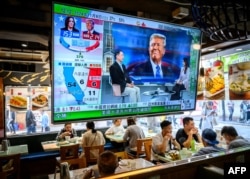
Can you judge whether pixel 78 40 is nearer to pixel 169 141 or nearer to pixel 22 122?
pixel 169 141

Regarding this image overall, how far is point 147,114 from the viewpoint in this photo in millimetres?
1952

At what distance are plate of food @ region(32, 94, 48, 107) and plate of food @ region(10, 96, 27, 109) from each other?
0.33 metres

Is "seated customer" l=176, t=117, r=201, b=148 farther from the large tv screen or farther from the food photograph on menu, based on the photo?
the large tv screen

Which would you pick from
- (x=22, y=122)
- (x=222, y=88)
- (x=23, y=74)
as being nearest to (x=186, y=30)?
(x=222, y=88)

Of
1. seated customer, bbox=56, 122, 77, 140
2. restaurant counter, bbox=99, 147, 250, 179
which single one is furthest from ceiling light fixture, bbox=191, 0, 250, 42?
seated customer, bbox=56, 122, 77, 140

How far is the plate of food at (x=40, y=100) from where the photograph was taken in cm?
835

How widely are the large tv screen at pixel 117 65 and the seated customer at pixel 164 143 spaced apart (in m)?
1.78

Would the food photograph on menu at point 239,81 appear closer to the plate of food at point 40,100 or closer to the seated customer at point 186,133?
the seated customer at point 186,133

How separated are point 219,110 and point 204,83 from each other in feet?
2.79

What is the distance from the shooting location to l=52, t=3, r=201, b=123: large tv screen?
61.1 inches

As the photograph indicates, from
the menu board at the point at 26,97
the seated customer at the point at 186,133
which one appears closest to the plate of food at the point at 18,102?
the menu board at the point at 26,97

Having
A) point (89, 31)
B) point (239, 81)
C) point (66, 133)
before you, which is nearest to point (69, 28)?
point (89, 31)

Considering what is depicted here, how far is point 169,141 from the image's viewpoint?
13.6 feet

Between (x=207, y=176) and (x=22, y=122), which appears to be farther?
(x=22, y=122)
